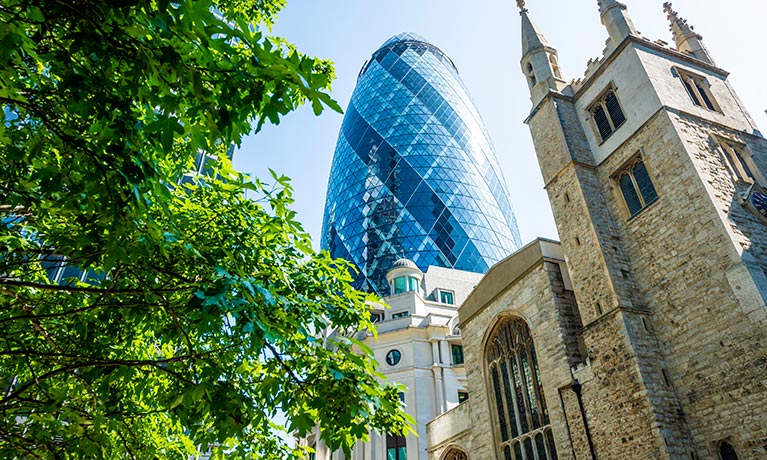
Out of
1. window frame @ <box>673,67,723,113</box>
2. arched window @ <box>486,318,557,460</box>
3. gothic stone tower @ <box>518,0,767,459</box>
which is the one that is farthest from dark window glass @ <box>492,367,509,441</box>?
window frame @ <box>673,67,723,113</box>

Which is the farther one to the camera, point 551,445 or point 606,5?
point 606,5

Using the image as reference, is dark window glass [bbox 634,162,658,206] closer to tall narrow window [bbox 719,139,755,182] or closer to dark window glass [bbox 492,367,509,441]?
tall narrow window [bbox 719,139,755,182]

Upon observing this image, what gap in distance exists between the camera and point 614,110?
58.2 ft

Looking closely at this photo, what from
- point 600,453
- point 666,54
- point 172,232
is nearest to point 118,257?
point 172,232

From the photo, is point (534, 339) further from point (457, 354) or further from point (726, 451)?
point (457, 354)

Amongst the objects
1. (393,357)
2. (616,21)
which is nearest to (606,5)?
(616,21)

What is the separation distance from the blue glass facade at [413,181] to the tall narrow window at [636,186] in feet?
127

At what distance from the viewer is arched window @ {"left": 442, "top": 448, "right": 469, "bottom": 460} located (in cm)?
1883

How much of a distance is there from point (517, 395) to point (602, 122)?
407 inches

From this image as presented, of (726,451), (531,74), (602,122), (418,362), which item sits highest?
(531,74)

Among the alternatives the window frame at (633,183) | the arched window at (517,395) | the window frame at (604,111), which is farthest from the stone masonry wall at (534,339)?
the window frame at (604,111)

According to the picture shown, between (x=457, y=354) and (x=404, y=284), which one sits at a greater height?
(x=404, y=284)

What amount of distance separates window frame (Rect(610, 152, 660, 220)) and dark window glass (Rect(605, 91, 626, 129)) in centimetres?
178

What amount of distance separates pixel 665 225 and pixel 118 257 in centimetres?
1465
